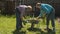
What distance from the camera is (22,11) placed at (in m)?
9.72

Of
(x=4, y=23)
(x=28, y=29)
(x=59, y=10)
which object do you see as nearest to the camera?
(x=28, y=29)

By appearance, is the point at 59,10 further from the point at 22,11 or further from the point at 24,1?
the point at 22,11

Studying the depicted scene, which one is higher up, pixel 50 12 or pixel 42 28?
pixel 50 12

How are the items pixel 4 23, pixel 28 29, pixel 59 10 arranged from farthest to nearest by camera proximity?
pixel 59 10, pixel 4 23, pixel 28 29

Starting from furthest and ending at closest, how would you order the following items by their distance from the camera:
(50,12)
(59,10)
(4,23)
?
(59,10) < (4,23) < (50,12)

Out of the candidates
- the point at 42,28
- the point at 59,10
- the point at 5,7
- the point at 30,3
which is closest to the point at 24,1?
the point at 30,3

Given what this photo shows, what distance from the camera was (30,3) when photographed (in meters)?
15.4

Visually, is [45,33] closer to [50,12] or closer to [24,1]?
[50,12]

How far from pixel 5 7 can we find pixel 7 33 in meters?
5.91

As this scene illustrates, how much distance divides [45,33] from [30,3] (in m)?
5.77

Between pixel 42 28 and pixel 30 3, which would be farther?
pixel 30 3

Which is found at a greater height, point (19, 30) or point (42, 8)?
point (42, 8)

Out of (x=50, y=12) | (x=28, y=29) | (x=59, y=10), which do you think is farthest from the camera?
(x=59, y=10)

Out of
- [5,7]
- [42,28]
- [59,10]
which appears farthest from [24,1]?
[42,28]
